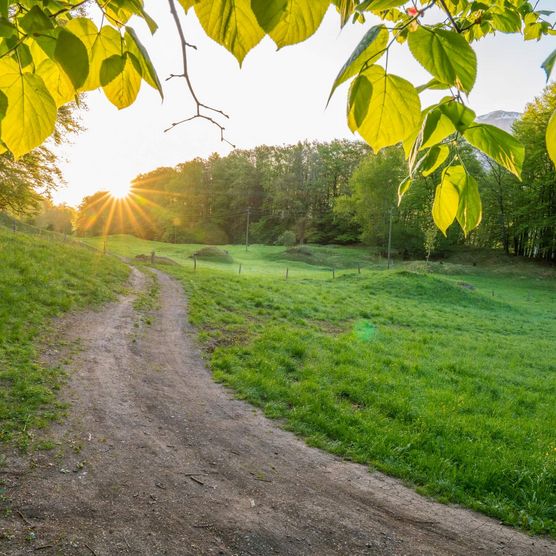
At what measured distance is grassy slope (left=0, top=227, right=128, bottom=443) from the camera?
5766 mm

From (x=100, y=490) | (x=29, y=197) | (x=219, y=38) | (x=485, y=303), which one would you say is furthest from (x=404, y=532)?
(x=29, y=197)

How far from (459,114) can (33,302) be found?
11.3 meters

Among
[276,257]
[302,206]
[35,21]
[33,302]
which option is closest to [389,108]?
[35,21]

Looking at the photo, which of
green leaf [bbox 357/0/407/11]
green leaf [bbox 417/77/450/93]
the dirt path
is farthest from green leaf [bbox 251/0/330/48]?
the dirt path

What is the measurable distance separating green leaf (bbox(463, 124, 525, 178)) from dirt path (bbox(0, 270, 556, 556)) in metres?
4.05

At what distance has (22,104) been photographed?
0.80m

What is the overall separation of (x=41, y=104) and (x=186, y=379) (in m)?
7.70

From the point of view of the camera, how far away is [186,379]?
8.00m

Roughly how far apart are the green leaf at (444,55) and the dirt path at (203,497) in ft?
13.7

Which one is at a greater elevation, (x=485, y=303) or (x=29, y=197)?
(x=29, y=197)

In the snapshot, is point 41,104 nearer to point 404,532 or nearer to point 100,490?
point 100,490

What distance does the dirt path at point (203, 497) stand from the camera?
372 cm

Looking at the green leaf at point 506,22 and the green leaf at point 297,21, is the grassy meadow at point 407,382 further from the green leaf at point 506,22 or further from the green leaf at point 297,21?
the green leaf at point 297,21

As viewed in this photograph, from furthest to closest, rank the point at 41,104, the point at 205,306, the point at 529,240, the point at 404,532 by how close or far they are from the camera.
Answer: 1. the point at 529,240
2. the point at 205,306
3. the point at 404,532
4. the point at 41,104
